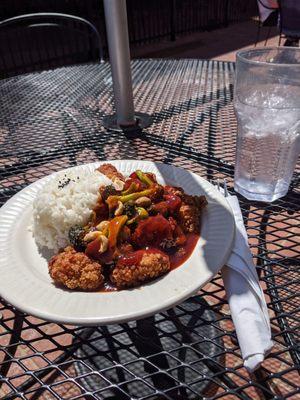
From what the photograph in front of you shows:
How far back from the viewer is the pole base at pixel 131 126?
165cm

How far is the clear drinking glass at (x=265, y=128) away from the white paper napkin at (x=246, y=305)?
301 mm

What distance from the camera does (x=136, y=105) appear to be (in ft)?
6.46

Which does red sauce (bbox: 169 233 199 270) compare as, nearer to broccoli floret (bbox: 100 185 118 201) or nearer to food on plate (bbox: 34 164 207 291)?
food on plate (bbox: 34 164 207 291)

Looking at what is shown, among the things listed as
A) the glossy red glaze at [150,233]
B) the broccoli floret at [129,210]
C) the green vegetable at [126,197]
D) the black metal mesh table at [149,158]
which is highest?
the green vegetable at [126,197]

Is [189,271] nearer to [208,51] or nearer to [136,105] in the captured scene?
[136,105]

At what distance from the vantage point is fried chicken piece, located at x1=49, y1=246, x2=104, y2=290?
78 cm

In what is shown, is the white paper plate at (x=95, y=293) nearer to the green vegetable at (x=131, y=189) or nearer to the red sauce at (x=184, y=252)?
the red sauce at (x=184, y=252)

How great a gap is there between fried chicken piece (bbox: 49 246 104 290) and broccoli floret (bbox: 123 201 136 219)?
149 millimetres

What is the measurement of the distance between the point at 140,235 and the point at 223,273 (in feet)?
0.68

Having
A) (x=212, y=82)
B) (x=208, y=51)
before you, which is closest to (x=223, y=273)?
(x=212, y=82)

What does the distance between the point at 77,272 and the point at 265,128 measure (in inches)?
28.8

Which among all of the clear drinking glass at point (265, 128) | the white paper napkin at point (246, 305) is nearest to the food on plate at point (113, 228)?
the white paper napkin at point (246, 305)

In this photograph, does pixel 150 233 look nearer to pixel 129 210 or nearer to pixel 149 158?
pixel 129 210

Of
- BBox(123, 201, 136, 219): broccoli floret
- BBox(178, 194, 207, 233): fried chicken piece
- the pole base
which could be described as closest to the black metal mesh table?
the pole base
